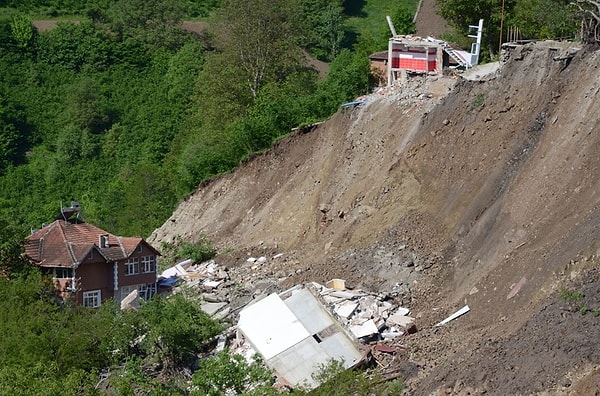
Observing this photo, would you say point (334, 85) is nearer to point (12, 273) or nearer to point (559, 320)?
point (12, 273)

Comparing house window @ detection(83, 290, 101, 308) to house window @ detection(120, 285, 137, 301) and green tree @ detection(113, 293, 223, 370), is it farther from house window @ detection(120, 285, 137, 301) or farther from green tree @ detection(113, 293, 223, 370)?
green tree @ detection(113, 293, 223, 370)

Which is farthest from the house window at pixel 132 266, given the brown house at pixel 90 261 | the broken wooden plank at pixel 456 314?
the broken wooden plank at pixel 456 314

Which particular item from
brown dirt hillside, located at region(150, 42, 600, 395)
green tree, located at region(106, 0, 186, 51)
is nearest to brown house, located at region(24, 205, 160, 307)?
brown dirt hillside, located at region(150, 42, 600, 395)

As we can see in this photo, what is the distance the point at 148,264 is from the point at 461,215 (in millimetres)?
12038

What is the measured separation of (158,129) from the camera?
64312 mm

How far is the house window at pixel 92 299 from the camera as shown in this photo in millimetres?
38062

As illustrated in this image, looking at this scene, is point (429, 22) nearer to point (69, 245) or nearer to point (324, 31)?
point (324, 31)

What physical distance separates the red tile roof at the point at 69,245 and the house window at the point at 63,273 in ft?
0.88

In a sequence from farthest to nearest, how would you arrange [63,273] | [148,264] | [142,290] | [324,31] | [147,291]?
[324,31]
[148,264]
[147,291]
[142,290]
[63,273]

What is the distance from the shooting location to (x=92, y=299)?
3834 cm

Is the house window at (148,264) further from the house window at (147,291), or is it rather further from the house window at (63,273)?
the house window at (63,273)

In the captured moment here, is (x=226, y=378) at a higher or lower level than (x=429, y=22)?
higher

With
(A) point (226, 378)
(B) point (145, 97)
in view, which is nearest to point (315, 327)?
(A) point (226, 378)

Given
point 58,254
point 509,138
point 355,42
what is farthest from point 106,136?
point 509,138
